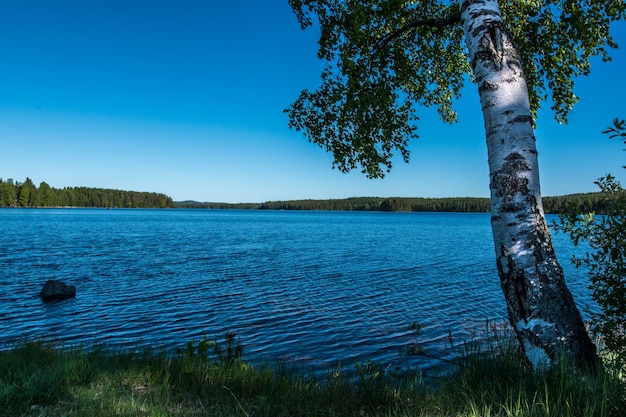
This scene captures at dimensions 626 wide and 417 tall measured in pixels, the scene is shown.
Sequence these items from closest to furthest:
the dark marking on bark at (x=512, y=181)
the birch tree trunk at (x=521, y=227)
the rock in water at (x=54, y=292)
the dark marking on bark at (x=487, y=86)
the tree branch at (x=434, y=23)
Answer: the birch tree trunk at (x=521, y=227) < the dark marking on bark at (x=512, y=181) < the dark marking on bark at (x=487, y=86) < the tree branch at (x=434, y=23) < the rock in water at (x=54, y=292)

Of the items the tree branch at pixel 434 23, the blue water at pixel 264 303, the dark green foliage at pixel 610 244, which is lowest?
the blue water at pixel 264 303

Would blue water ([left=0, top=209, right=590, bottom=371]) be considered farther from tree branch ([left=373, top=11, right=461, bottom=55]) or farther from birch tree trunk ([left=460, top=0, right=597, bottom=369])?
tree branch ([left=373, top=11, right=461, bottom=55])

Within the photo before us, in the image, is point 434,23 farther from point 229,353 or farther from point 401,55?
point 229,353

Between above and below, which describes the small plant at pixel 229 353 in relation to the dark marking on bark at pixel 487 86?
below

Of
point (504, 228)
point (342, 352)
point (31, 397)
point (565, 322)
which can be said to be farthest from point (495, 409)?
point (342, 352)

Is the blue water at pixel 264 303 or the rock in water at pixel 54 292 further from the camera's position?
the rock in water at pixel 54 292

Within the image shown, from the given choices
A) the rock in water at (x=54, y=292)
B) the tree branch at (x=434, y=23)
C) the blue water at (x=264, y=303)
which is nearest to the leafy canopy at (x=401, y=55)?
the tree branch at (x=434, y=23)

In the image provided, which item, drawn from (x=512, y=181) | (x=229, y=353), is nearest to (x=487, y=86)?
(x=512, y=181)

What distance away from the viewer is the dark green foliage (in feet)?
15.6

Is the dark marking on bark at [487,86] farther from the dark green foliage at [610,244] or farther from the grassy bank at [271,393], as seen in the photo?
the grassy bank at [271,393]

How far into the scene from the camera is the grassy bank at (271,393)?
12.5 ft

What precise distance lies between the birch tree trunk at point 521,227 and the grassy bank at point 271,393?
0.41 meters

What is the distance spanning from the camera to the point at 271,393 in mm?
4973

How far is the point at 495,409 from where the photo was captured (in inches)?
154
